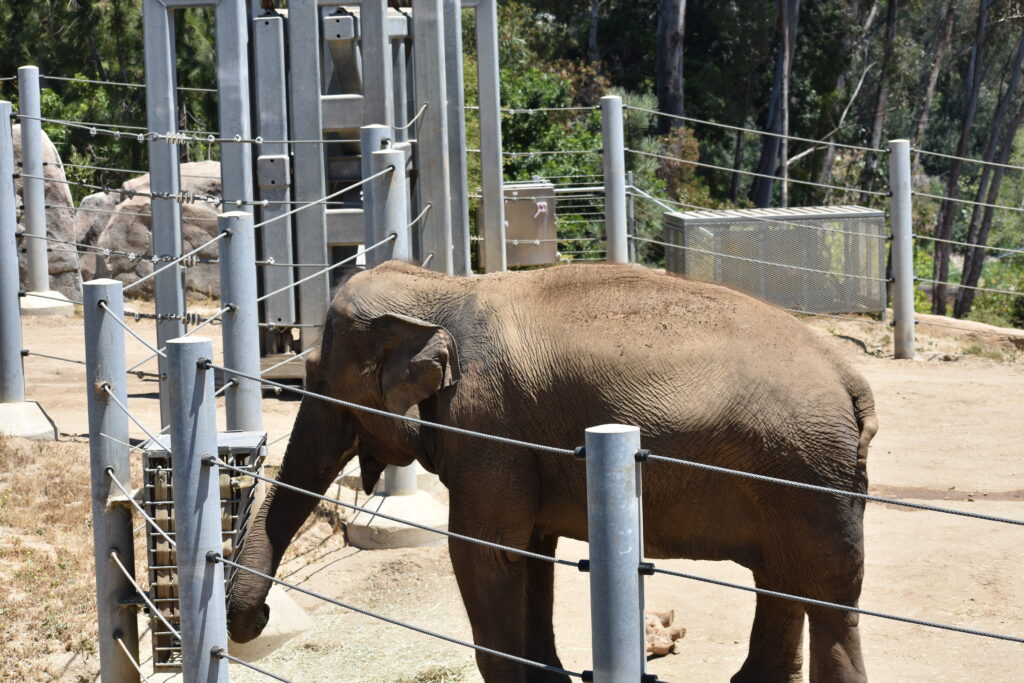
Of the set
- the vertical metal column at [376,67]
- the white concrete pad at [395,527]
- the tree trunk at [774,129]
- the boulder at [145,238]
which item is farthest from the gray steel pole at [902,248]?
the tree trunk at [774,129]

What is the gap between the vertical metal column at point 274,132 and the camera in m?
8.28

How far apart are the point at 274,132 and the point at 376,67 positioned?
2.97 ft

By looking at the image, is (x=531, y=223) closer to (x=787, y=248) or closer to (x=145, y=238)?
(x=787, y=248)

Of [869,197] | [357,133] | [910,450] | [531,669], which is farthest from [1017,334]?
[869,197]

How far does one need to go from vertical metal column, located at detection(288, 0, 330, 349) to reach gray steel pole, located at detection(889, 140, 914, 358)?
4244mm

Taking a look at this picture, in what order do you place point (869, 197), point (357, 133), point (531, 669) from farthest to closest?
point (869, 197) < point (357, 133) < point (531, 669)

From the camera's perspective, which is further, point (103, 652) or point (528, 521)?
point (528, 521)

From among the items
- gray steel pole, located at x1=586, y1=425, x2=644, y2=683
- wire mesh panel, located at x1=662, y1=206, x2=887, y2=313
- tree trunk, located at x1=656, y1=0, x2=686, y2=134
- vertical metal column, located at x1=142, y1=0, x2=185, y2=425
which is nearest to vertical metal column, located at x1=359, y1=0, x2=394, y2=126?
vertical metal column, located at x1=142, y1=0, x2=185, y2=425

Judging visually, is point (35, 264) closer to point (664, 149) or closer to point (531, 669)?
point (531, 669)

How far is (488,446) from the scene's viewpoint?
4.40 metres

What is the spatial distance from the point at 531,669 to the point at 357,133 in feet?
16.4

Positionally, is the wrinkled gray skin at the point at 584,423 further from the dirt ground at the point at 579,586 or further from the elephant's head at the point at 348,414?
the dirt ground at the point at 579,586

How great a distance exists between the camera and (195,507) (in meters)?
3.58

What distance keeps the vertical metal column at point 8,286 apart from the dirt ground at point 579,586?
450 millimetres
